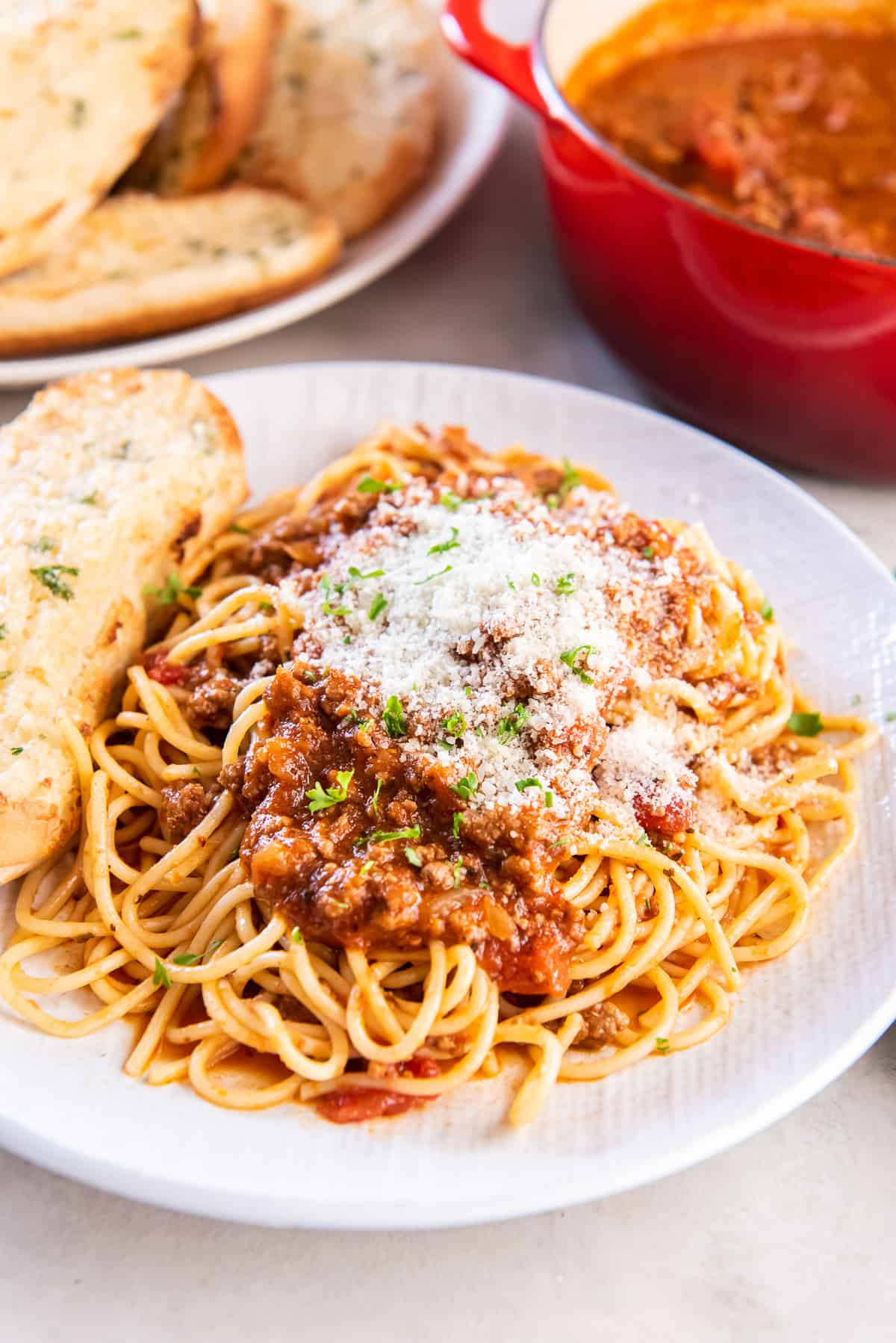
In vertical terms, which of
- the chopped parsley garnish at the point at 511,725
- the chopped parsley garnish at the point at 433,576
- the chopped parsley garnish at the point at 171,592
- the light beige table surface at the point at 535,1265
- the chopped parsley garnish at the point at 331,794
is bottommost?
the light beige table surface at the point at 535,1265

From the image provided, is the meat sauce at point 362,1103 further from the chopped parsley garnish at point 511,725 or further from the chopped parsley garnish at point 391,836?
the chopped parsley garnish at point 511,725

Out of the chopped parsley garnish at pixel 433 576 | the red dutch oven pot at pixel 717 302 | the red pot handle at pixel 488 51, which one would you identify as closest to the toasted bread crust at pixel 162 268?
the red pot handle at pixel 488 51

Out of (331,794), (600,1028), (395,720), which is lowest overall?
(600,1028)

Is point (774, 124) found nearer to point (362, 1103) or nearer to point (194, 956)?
point (194, 956)

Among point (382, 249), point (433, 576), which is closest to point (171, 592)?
point (433, 576)

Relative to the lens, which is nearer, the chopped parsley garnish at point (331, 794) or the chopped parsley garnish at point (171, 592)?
the chopped parsley garnish at point (331, 794)

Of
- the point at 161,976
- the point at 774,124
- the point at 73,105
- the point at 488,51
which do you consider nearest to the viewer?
the point at 161,976
